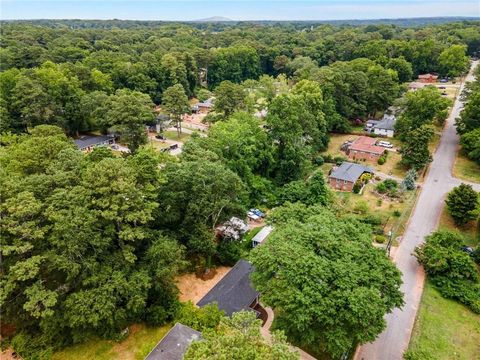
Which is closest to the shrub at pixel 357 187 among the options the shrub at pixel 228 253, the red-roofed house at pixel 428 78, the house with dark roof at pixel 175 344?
the shrub at pixel 228 253

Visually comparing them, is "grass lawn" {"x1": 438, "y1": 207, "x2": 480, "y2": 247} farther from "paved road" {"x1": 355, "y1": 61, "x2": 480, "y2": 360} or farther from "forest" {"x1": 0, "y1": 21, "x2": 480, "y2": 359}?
"forest" {"x1": 0, "y1": 21, "x2": 480, "y2": 359}

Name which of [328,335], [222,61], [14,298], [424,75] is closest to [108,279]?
[14,298]

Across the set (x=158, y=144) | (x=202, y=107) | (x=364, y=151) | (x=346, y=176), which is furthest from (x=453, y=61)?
(x=158, y=144)

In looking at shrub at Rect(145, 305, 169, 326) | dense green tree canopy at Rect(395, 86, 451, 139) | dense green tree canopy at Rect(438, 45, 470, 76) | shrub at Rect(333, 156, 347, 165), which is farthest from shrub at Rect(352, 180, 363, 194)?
dense green tree canopy at Rect(438, 45, 470, 76)

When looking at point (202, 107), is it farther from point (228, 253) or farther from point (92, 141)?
point (228, 253)

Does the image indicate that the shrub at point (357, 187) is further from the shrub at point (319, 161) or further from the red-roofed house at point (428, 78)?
the red-roofed house at point (428, 78)
